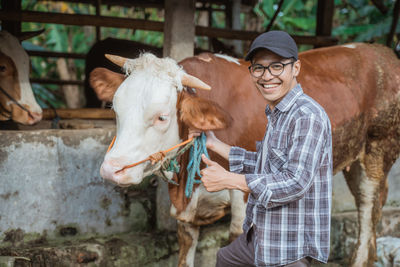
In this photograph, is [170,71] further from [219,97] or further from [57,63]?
[57,63]

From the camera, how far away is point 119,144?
224 centimetres

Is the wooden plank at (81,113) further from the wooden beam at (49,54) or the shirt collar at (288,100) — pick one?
the wooden beam at (49,54)

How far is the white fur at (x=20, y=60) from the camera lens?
4.50 metres

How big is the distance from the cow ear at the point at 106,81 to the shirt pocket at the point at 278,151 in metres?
1.30

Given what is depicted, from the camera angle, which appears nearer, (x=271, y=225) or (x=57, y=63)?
(x=271, y=225)

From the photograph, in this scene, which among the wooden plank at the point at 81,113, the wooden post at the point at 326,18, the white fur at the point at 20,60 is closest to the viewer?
the wooden plank at the point at 81,113

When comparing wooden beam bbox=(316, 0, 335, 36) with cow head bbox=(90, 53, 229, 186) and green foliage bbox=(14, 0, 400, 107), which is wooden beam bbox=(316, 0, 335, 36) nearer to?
cow head bbox=(90, 53, 229, 186)

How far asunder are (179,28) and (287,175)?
2.08 m

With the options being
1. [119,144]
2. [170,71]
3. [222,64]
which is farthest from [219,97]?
[119,144]

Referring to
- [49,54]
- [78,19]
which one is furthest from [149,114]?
[49,54]

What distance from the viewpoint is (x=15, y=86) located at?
452 centimetres

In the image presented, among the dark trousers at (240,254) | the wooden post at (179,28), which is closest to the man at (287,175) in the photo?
the dark trousers at (240,254)

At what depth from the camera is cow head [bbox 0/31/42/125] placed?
14.1ft

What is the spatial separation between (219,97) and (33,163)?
4.89 ft
